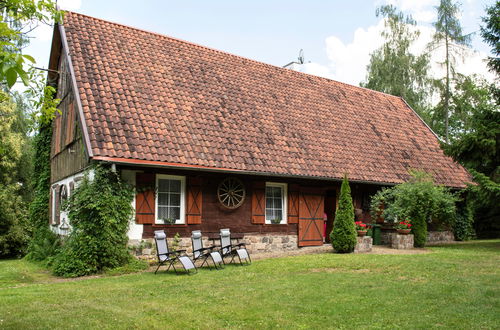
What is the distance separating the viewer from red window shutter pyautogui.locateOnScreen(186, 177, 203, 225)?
12.8m

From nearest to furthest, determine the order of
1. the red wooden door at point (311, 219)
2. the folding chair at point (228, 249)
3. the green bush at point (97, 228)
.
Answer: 1. the green bush at point (97, 228)
2. the folding chair at point (228, 249)
3. the red wooden door at point (311, 219)

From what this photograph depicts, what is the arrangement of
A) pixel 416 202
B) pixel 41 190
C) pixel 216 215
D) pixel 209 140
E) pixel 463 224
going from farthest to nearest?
pixel 463 224 < pixel 41 190 < pixel 416 202 < pixel 209 140 < pixel 216 215

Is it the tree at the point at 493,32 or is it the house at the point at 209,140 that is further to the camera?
the tree at the point at 493,32

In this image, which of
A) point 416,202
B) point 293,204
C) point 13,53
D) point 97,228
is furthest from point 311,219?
point 13,53

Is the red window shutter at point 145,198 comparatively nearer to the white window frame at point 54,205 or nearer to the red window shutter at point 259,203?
the red window shutter at point 259,203

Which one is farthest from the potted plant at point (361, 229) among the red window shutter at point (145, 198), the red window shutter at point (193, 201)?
the red window shutter at point (145, 198)

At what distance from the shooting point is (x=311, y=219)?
15.5 metres

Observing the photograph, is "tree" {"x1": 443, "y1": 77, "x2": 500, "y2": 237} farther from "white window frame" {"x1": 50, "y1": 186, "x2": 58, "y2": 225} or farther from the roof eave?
"white window frame" {"x1": 50, "y1": 186, "x2": 58, "y2": 225}

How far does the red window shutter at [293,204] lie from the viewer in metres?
15.0

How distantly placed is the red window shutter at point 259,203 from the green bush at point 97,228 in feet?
13.2

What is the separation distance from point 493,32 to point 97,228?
1364 cm

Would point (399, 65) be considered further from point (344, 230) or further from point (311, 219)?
point (344, 230)

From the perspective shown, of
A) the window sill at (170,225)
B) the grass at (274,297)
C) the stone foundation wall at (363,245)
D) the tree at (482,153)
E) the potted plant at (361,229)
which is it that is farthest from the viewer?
the tree at (482,153)

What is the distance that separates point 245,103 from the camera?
630 inches
